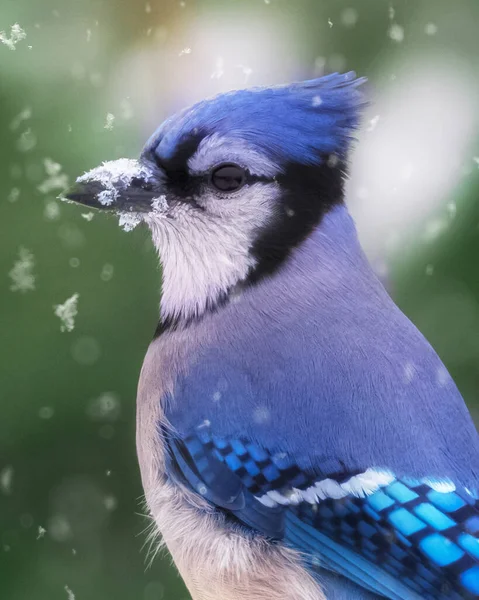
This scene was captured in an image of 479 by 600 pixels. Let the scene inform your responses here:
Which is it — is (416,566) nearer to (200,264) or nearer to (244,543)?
(244,543)

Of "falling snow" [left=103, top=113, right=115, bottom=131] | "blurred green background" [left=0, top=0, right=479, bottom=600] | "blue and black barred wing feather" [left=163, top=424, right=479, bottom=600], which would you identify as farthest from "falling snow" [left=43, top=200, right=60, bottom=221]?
"blue and black barred wing feather" [left=163, top=424, right=479, bottom=600]

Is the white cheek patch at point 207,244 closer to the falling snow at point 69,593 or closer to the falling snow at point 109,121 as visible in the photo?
the falling snow at point 109,121

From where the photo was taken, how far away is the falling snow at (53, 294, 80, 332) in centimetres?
120

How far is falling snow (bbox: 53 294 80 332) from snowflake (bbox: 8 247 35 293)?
0.14 ft

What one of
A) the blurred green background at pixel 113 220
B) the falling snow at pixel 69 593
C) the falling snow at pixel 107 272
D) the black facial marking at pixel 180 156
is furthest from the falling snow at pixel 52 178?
the falling snow at pixel 69 593

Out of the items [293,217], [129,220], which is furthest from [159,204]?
[293,217]

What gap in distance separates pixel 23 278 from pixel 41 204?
95 millimetres

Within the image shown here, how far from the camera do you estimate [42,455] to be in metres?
1.24

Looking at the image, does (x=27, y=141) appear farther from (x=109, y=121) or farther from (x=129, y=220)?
(x=129, y=220)

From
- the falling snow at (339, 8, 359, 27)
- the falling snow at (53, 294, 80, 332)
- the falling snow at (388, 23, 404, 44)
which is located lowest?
the falling snow at (53, 294, 80, 332)

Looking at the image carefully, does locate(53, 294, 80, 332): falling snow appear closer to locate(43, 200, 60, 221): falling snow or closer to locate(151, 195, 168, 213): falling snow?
locate(43, 200, 60, 221): falling snow

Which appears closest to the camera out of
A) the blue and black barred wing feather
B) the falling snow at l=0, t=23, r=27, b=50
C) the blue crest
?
the blue and black barred wing feather

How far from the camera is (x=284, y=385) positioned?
955 millimetres

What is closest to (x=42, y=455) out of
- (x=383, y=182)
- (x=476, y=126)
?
(x=383, y=182)
